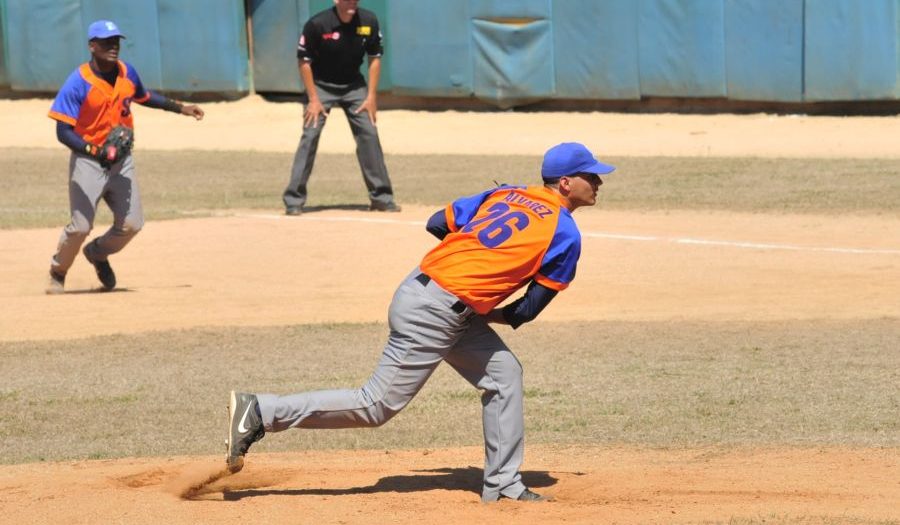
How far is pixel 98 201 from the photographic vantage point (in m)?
11.3

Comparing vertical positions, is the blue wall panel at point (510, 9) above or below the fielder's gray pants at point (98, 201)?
above

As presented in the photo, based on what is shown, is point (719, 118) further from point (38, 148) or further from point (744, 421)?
point (744, 421)

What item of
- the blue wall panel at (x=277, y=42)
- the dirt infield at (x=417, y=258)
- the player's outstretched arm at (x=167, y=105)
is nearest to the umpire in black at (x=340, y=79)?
the dirt infield at (x=417, y=258)

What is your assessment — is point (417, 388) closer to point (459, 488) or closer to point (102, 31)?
point (459, 488)

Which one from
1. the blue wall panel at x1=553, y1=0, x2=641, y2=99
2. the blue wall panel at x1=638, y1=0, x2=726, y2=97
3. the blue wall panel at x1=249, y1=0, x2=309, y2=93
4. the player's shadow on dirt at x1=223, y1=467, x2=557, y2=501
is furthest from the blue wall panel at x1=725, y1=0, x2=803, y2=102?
the player's shadow on dirt at x1=223, y1=467, x2=557, y2=501

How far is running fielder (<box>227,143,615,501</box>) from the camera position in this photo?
596 cm

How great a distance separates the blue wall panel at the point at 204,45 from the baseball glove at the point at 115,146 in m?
15.5

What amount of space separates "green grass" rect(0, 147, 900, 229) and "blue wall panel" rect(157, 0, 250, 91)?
16.5 ft

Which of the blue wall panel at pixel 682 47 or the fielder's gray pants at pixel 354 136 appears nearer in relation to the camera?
the fielder's gray pants at pixel 354 136

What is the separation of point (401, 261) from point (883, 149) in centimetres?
926

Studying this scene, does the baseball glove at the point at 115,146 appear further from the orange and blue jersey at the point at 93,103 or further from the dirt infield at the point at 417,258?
the dirt infield at the point at 417,258

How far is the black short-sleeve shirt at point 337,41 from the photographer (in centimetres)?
1551

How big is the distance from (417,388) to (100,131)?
6.02m

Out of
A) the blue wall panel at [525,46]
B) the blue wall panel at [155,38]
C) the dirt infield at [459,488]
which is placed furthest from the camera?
the blue wall panel at [155,38]
